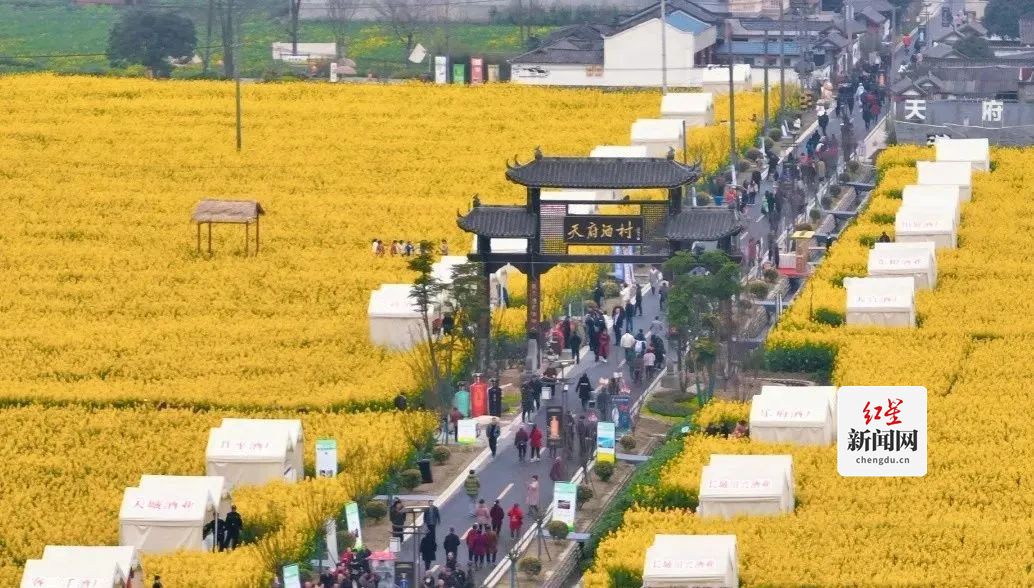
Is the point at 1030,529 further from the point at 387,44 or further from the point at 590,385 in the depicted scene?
the point at 387,44

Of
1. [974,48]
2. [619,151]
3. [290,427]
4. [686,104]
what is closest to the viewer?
[290,427]

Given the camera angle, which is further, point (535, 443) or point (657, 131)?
point (657, 131)

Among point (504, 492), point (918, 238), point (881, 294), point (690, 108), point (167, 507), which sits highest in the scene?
point (690, 108)

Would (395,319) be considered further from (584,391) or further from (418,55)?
(418,55)

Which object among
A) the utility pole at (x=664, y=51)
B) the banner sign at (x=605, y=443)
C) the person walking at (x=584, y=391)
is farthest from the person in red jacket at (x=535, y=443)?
the utility pole at (x=664, y=51)

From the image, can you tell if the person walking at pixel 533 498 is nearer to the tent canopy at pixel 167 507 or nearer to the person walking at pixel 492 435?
the person walking at pixel 492 435

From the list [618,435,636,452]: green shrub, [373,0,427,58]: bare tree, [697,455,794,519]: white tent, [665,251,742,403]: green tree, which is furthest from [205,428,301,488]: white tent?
[373,0,427,58]: bare tree

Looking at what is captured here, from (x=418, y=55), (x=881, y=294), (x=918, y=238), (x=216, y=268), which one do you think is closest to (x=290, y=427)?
(x=881, y=294)
